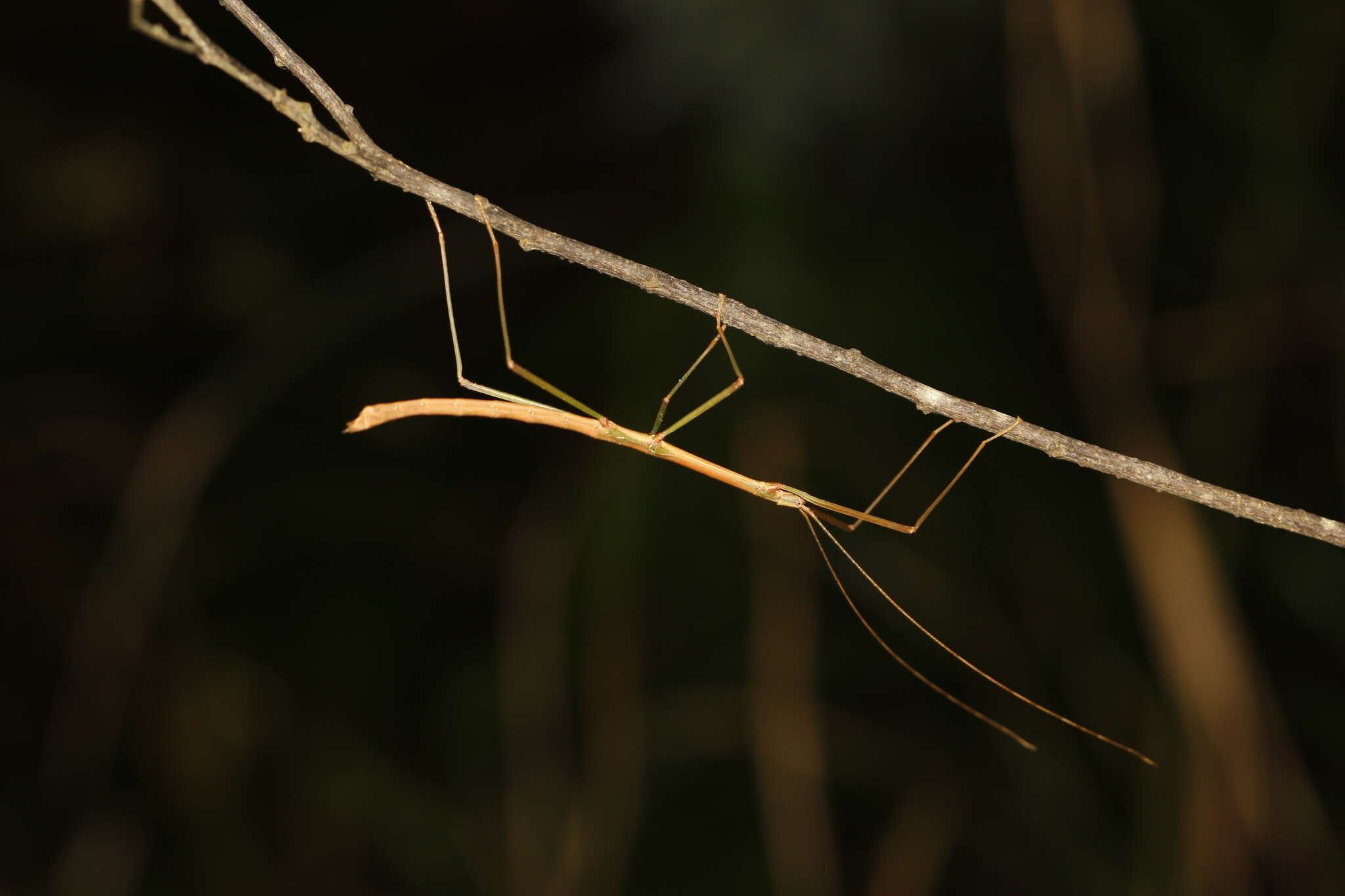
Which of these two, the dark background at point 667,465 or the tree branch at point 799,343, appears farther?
the dark background at point 667,465

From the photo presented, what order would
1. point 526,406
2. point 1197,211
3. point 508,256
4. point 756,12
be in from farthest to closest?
point 508,256, point 1197,211, point 756,12, point 526,406

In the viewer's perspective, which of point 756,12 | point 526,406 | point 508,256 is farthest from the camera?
point 508,256

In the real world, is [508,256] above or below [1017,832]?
above

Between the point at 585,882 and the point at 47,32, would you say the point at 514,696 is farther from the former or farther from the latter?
the point at 47,32

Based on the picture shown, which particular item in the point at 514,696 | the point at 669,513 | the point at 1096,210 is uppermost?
the point at 1096,210

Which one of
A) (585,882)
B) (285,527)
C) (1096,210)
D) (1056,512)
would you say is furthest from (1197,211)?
(285,527)

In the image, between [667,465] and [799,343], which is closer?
[799,343]

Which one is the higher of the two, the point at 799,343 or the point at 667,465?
the point at 667,465

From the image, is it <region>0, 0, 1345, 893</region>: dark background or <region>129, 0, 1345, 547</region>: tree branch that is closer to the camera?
<region>129, 0, 1345, 547</region>: tree branch
